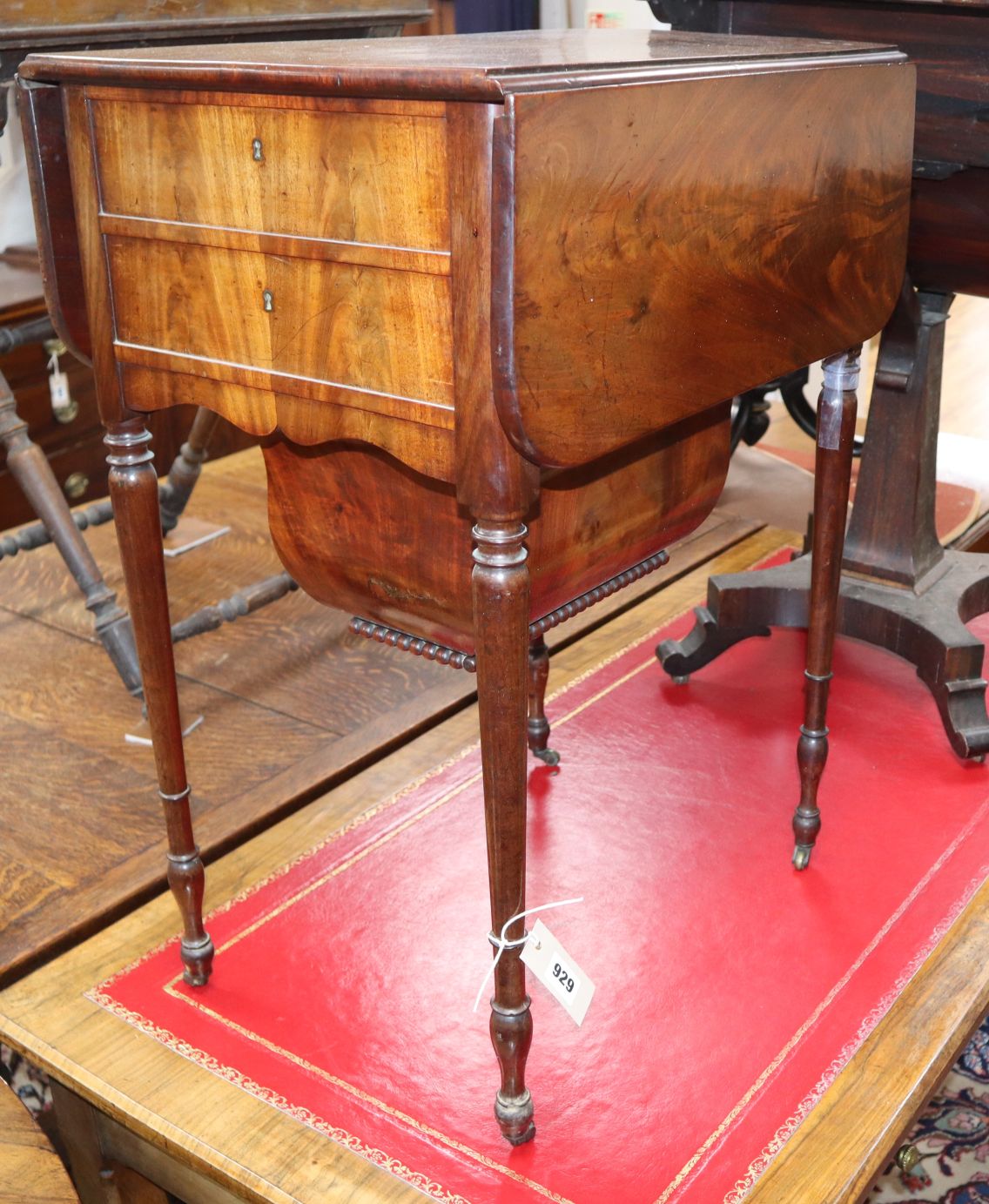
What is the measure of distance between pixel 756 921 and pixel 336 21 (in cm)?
168

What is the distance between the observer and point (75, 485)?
10.0ft

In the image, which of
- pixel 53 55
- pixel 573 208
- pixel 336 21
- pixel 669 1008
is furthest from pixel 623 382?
pixel 336 21

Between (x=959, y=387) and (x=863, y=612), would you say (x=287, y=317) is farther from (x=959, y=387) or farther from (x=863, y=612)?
(x=959, y=387)

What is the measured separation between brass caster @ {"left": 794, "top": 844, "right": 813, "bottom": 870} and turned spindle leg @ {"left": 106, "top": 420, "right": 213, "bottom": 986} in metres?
0.70

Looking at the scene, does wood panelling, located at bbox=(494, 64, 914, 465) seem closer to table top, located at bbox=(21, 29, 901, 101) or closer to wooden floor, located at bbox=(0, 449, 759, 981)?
table top, located at bbox=(21, 29, 901, 101)

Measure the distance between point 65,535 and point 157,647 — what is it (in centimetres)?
81

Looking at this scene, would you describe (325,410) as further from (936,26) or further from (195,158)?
(936,26)

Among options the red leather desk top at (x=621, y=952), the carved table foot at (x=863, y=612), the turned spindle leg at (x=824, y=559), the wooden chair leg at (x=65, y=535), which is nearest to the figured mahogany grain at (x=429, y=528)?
the turned spindle leg at (x=824, y=559)

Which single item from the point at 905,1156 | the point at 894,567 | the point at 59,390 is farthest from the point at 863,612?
the point at 59,390

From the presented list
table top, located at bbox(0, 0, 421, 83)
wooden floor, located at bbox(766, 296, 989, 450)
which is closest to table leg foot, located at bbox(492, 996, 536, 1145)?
table top, located at bbox(0, 0, 421, 83)

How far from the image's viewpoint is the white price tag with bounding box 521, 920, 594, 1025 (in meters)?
1.27

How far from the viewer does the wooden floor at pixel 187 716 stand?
1674 mm

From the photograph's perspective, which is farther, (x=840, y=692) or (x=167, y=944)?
(x=840, y=692)

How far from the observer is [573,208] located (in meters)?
0.96
